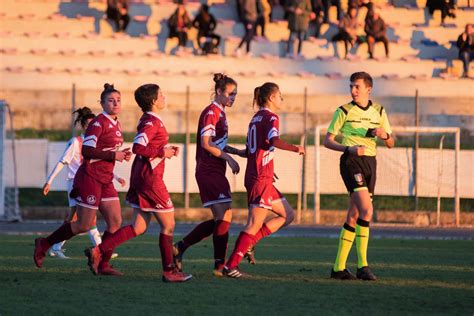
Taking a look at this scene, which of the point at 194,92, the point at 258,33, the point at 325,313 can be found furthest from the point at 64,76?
the point at 325,313

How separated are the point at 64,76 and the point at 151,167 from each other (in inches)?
885

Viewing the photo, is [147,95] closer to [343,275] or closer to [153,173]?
[153,173]

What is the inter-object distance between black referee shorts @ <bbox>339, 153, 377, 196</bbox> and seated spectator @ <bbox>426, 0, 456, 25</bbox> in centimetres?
2445

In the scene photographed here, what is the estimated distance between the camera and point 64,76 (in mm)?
33156

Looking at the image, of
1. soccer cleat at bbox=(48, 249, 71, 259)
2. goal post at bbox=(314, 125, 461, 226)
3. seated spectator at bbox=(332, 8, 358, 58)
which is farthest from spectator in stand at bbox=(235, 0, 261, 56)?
soccer cleat at bbox=(48, 249, 71, 259)

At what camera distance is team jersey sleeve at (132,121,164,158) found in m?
11.0

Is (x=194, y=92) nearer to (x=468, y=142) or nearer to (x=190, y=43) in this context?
(x=190, y=43)

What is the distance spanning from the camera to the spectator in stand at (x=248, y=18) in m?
33.7

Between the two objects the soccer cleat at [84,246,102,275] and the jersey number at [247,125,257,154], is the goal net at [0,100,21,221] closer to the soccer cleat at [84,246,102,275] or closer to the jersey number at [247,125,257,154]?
the soccer cleat at [84,246,102,275]

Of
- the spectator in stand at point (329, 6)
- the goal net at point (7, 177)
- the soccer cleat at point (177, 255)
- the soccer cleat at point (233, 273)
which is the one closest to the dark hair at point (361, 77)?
the soccer cleat at point (233, 273)

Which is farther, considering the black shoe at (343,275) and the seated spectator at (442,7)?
the seated spectator at (442,7)

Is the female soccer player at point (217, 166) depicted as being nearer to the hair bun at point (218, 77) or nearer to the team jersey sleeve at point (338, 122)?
the hair bun at point (218, 77)

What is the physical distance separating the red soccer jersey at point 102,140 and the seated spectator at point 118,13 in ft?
76.1

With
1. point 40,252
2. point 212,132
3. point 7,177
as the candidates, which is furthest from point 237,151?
point 7,177
